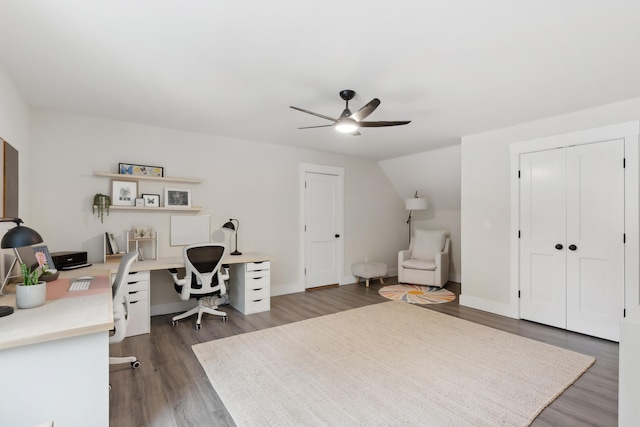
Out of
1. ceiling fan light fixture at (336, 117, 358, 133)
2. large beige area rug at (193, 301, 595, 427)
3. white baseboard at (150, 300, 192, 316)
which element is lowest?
large beige area rug at (193, 301, 595, 427)

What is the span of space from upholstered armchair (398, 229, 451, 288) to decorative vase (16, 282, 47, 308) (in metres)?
4.96

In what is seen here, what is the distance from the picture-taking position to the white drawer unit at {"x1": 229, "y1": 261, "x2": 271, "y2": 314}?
403cm

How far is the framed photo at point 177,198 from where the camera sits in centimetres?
405

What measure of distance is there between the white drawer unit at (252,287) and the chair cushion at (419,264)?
264 centimetres

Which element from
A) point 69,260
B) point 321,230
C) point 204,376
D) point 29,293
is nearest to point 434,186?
point 321,230

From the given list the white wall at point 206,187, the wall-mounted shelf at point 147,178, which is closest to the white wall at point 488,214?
the white wall at point 206,187

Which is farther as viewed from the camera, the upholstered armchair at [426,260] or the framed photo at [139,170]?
the upholstered armchair at [426,260]

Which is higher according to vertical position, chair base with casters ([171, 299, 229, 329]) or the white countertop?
the white countertop

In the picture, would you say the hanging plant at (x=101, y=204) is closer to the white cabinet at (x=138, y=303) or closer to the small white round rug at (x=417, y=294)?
the white cabinet at (x=138, y=303)

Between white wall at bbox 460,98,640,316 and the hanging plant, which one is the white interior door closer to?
white wall at bbox 460,98,640,316

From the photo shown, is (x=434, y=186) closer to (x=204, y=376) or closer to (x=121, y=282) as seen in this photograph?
(x=204, y=376)

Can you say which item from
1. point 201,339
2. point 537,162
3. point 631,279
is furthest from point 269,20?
point 631,279

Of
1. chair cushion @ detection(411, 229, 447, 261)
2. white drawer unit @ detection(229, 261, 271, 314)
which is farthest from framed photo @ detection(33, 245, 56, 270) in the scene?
chair cushion @ detection(411, 229, 447, 261)

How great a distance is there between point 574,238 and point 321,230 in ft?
11.2
